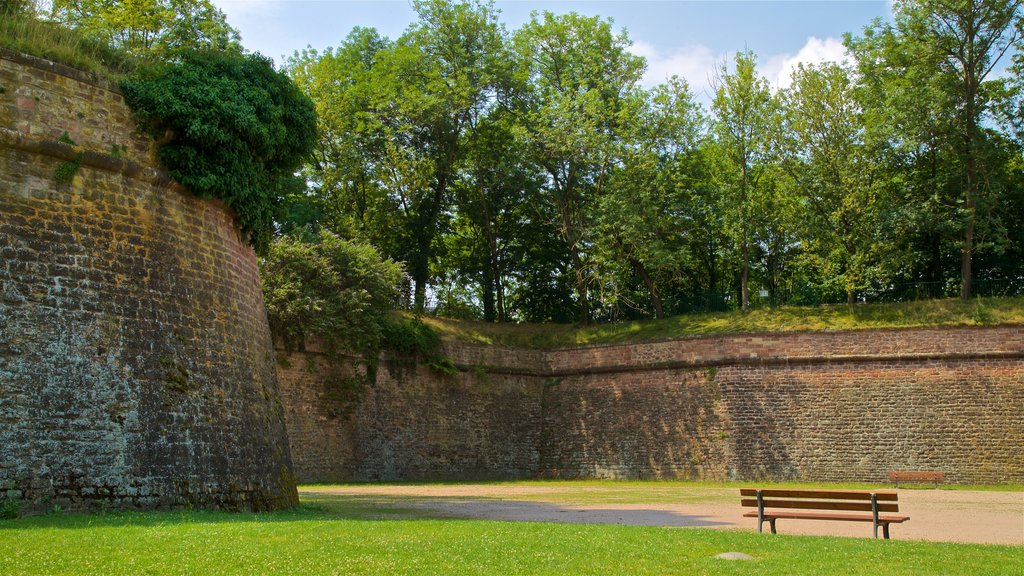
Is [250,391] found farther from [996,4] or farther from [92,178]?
[996,4]

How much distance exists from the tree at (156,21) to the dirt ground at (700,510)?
1740cm

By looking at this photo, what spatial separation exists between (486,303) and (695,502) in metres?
23.7

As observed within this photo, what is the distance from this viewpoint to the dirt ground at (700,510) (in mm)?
13750

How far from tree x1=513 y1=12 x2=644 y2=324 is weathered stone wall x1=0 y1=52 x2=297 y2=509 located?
23.9m

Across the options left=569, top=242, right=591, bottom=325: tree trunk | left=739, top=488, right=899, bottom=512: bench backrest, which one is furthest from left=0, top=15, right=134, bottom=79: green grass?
left=569, top=242, right=591, bottom=325: tree trunk

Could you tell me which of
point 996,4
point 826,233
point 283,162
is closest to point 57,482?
point 283,162

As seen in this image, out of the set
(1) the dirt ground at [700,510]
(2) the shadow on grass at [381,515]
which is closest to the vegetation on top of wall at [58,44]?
(2) the shadow on grass at [381,515]

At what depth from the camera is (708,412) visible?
1177 inches

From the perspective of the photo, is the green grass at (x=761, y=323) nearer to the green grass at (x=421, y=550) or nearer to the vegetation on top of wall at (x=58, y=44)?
the green grass at (x=421, y=550)

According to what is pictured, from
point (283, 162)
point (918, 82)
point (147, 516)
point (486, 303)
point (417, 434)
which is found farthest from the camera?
point (486, 303)

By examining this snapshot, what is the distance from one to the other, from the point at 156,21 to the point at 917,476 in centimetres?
2861

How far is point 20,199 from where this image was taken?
1197cm

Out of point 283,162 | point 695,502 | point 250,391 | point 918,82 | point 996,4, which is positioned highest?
point 996,4

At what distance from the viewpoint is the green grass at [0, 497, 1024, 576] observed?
8125 millimetres
